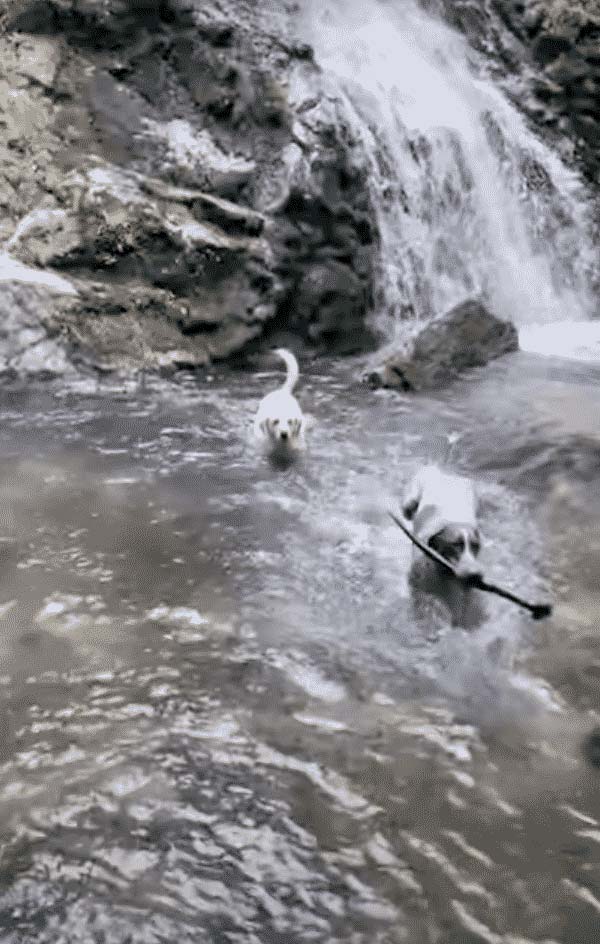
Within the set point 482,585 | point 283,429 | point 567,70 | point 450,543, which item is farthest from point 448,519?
point 567,70

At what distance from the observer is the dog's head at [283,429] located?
6.73 m

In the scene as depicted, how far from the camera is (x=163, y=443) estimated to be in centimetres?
707

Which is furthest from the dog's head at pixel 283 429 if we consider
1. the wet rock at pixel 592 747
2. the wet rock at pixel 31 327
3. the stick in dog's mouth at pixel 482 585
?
the wet rock at pixel 592 747

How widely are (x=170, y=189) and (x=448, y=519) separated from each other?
5.78 meters

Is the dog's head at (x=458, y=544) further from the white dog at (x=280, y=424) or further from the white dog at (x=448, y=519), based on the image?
the white dog at (x=280, y=424)

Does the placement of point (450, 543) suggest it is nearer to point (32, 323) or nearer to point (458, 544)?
point (458, 544)

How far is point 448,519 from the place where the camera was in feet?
16.0

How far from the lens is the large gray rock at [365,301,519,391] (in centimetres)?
862

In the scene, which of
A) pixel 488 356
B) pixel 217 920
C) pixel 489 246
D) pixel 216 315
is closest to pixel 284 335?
pixel 216 315

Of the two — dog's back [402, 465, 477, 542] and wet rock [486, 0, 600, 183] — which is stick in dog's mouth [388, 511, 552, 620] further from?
wet rock [486, 0, 600, 183]

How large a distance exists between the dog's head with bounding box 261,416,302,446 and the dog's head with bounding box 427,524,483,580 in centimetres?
205

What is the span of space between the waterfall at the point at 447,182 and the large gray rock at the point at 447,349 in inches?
34.2

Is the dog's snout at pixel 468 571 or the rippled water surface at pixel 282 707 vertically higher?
the dog's snout at pixel 468 571

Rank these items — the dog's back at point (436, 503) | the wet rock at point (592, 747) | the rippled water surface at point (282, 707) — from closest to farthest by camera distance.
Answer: the rippled water surface at point (282, 707), the wet rock at point (592, 747), the dog's back at point (436, 503)
